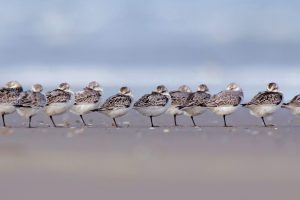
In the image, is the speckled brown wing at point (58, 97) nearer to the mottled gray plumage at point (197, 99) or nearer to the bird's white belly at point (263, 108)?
the mottled gray plumage at point (197, 99)

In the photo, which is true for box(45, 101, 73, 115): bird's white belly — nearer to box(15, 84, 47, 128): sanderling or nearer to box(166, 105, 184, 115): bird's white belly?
box(15, 84, 47, 128): sanderling

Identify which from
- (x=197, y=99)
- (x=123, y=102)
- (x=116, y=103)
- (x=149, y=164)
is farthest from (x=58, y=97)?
(x=149, y=164)

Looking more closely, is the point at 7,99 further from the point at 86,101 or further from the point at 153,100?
the point at 153,100

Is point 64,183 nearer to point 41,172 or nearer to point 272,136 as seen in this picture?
point 41,172

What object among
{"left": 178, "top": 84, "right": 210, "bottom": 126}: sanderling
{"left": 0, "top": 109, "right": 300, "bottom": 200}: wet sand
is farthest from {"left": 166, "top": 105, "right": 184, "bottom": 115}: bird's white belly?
{"left": 0, "top": 109, "right": 300, "bottom": 200}: wet sand

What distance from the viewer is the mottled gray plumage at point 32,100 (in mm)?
18641

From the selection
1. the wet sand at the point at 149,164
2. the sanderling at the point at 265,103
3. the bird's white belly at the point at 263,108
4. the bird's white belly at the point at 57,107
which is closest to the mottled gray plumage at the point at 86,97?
the bird's white belly at the point at 57,107

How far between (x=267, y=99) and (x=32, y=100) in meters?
6.00

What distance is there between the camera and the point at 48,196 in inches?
371

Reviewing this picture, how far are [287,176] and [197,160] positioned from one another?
202 centimetres

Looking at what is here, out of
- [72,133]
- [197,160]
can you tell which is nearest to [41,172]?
[197,160]

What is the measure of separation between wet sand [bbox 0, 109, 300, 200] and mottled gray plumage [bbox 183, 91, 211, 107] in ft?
6.74

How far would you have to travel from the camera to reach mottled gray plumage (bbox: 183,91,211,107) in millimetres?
19734

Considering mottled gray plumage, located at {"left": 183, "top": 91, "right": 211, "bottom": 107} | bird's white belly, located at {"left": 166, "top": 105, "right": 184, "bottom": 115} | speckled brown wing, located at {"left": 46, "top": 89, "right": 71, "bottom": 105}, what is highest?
speckled brown wing, located at {"left": 46, "top": 89, "right": 71, "bottom": 105}
